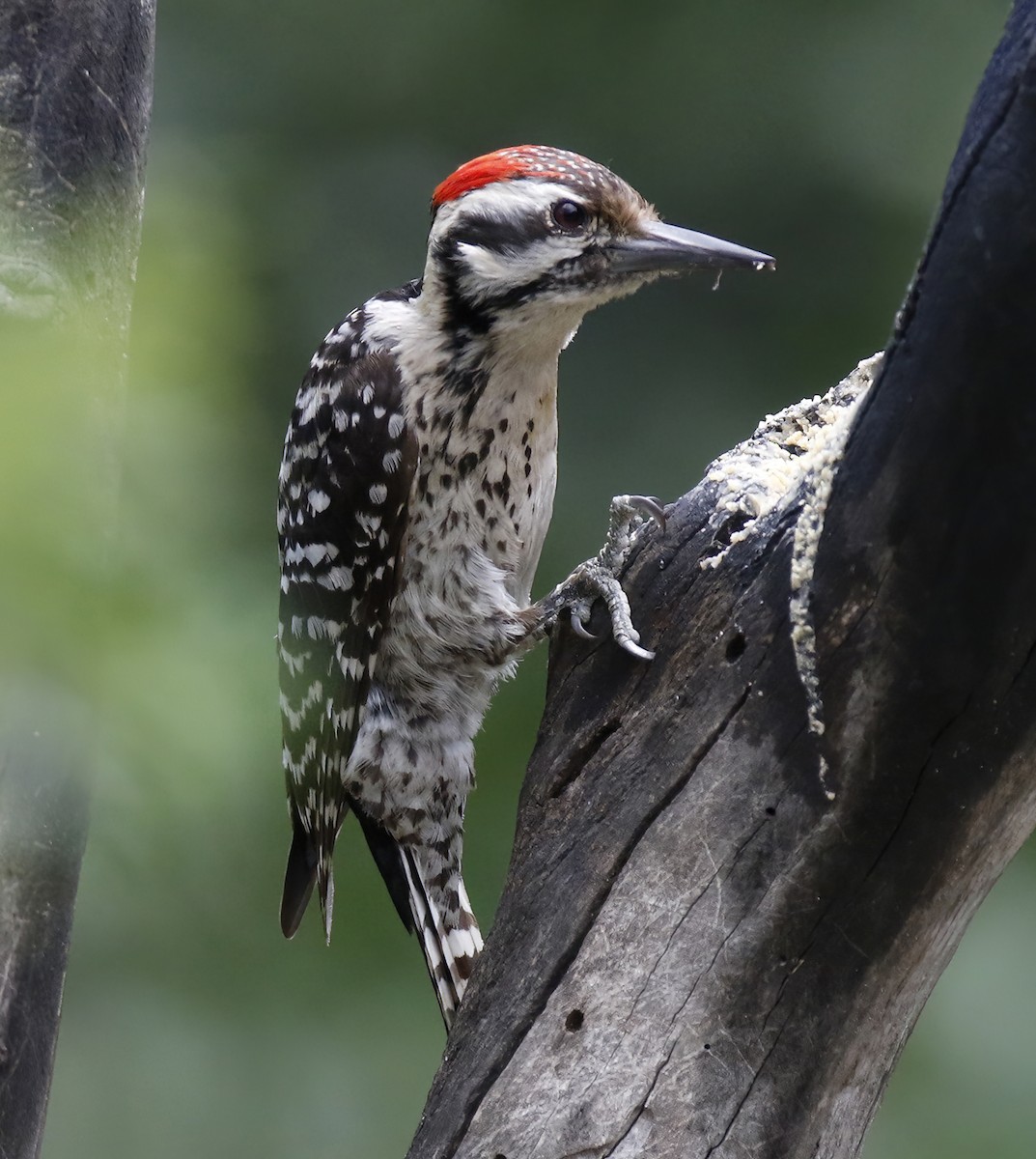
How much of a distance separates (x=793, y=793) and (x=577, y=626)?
0.45m

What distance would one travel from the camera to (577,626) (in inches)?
70.7

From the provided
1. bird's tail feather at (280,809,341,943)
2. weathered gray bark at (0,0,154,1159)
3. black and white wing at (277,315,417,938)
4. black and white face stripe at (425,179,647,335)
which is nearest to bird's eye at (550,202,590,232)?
black and white face stripe at (425,179,647,335)

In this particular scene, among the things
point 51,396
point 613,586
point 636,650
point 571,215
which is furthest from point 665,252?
point 51,396

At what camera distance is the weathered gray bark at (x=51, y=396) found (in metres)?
0.49

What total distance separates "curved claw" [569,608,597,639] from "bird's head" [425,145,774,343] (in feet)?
1.82

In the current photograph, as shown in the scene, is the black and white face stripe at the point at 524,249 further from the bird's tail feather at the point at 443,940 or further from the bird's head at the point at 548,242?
the bird's tail feather at the point at 443,940

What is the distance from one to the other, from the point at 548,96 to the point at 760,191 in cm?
71

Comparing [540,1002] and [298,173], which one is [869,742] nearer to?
[540,1002]

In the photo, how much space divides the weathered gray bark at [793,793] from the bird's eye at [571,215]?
63 cm

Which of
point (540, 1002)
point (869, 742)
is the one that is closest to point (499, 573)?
point (540, 1002)

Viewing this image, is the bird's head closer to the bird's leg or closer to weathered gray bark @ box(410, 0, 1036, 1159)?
the bird's leg

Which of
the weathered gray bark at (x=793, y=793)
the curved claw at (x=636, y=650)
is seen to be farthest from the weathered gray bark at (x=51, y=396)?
the curved claw at (x=636, y=650)

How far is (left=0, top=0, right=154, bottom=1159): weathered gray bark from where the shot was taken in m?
0.49

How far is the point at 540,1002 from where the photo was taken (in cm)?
160
